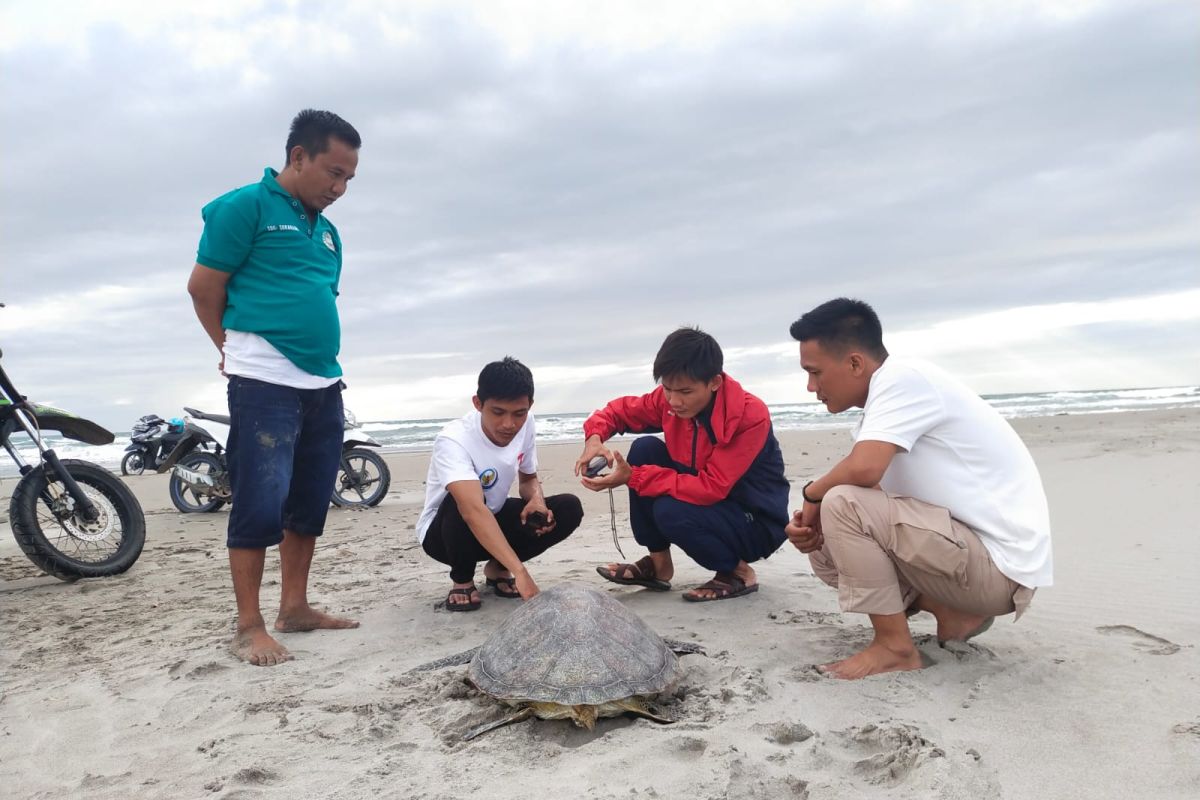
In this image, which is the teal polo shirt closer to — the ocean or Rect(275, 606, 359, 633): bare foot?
Rect(275, 606, 359, 633): bare foot

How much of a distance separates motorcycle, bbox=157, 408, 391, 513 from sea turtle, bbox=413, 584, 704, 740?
17.4ft

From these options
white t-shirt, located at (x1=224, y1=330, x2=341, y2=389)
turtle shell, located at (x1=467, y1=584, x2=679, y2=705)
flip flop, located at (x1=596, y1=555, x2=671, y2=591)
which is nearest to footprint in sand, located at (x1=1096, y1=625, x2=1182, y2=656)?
turtle shell, located at (x1=467, y1=584, x2=679, y2=705)

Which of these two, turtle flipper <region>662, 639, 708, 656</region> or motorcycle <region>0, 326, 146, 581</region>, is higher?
motorcycle <region>0, 326, 146, 581</region>

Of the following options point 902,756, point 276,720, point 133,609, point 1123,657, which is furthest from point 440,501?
point 1123,657

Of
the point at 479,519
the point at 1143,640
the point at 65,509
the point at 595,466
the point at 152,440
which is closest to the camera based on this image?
the point at 1143,640

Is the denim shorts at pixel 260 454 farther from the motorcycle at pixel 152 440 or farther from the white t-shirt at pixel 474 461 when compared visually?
the motorcycle at pixel 152 440

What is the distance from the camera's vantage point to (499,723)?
248 centimetres

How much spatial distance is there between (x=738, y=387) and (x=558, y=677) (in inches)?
69.6

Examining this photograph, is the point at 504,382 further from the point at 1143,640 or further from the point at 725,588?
the point at 1143,640

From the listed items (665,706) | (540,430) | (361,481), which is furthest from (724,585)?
(540,430)

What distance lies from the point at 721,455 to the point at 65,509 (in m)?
4.39

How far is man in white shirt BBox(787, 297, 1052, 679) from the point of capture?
269 cm

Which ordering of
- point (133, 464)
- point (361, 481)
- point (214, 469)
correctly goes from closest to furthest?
point (214, 469) < point (361, 481) < point (133, 464)

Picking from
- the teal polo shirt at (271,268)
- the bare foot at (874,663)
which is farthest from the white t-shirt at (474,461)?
the bare foot at (874,663)
